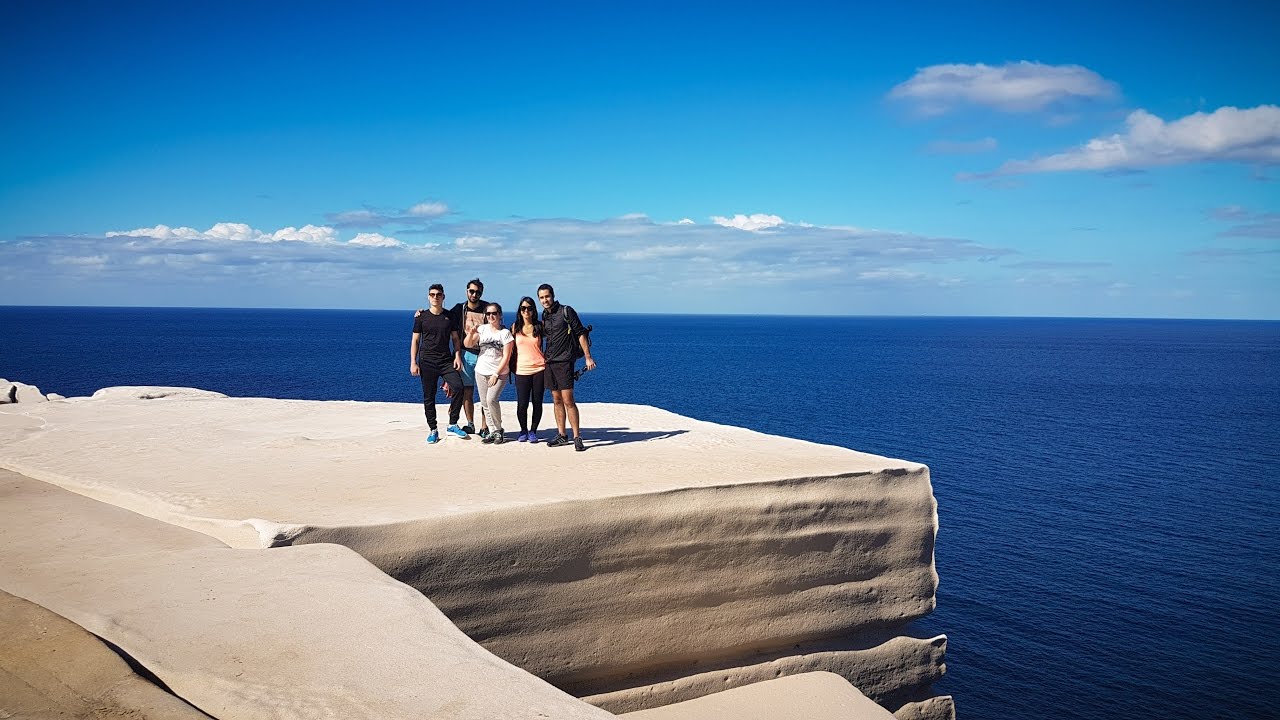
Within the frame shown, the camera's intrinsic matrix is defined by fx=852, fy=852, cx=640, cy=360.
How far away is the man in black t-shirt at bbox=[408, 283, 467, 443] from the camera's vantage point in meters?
11.4

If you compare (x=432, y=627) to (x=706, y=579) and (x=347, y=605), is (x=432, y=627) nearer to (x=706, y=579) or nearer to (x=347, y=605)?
(x=347, y=605)

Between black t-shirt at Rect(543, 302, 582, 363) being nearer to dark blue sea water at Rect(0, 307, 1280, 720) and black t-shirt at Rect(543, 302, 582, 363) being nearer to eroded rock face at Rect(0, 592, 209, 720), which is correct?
dark blue sea water at Rect(0, 307, 1280, 720)

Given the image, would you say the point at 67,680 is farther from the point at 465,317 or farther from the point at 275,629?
the point at 465,317

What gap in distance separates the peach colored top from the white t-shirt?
143 mm

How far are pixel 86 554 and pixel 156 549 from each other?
50 cm

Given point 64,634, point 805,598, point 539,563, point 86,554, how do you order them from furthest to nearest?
1. point 805,598
2. point 539,563
3. point 86,554
4. point 64,634

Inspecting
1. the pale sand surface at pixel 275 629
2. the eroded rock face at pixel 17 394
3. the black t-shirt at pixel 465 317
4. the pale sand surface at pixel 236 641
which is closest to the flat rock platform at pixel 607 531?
the pale sand surface at pixel 275 629

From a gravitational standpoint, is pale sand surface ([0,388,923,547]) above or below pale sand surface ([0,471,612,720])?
above

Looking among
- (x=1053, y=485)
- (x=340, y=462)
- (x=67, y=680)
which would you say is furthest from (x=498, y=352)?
(x=1053, y=485)

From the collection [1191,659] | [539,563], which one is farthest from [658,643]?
[1191,659]

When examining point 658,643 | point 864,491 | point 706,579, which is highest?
point 864,491

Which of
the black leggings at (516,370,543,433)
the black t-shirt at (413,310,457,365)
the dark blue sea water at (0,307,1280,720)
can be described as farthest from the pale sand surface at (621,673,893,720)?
the dark blue sea water at (0,307,1280,720)

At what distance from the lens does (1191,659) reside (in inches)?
664

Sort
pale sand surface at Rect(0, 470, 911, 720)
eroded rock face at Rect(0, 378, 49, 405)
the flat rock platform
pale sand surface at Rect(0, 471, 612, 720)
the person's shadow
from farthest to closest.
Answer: eroded rock face at Rect(0, 378, 49, 405), the person's shadow, the flat rock platform, pale sand surface at Rect(0, 471, 612, 720), pale sand surface at Rect(0, 470, 911, 720)
